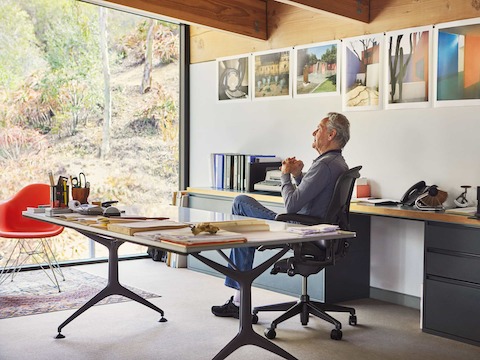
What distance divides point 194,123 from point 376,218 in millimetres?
2422

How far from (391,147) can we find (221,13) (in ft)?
6.46

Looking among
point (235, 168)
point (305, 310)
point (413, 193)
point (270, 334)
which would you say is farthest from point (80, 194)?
point (413, 193)

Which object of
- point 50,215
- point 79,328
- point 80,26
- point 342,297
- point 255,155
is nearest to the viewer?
point 50,215

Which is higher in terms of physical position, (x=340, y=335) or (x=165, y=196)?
(x=165, y=196)

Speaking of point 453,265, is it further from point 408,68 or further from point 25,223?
point 25,223

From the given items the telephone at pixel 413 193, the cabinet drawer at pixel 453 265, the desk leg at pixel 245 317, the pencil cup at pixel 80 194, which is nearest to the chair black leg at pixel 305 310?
the cabinet drawer at pixel 453 265

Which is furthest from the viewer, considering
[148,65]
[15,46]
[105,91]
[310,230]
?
[148,65]

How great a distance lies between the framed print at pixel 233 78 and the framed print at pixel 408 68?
1564 millimetres

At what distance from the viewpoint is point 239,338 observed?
3240 millimetres

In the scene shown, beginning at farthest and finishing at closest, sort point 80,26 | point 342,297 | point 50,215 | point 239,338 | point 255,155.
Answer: point 80,26
point 255,155
point 342,297
point 50,215
point 239,338

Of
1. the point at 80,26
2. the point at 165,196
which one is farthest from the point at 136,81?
the point at 165,196

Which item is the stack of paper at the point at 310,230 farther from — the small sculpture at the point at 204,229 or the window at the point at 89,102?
the window at the point at 89,102

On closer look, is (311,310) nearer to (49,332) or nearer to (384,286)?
(384,286)

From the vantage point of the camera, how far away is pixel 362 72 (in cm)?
504
